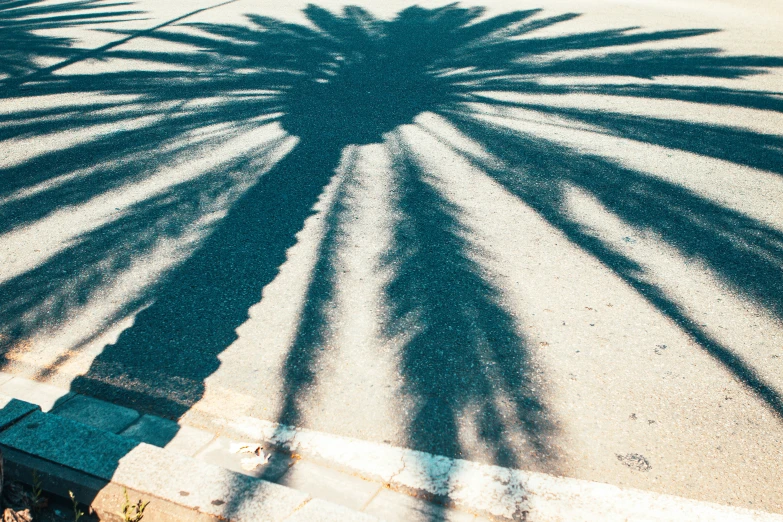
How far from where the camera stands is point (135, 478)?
259 centimetres

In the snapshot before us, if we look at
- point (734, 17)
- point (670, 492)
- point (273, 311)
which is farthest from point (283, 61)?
point (670, 492)

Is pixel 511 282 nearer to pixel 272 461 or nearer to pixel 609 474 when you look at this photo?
pixel 609 474

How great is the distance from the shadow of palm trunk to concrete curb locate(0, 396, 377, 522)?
1.59 ft

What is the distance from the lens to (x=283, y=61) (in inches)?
380

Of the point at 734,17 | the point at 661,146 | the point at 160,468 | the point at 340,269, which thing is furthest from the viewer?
the point at 734,17

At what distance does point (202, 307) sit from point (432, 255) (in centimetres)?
154

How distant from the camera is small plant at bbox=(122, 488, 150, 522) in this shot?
98.9 inches

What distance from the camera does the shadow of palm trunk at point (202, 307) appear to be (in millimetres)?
3420

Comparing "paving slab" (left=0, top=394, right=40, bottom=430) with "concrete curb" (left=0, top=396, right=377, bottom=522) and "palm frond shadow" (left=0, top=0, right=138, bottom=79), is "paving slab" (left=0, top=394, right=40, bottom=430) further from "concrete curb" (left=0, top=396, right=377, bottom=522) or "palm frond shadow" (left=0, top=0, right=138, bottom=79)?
"palm frond shadow" (left=0, top=0, right=138, bottom=79)

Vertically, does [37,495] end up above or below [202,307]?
below

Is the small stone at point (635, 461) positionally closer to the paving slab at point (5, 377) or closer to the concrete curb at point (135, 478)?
the concrete curb at point (135, 478)

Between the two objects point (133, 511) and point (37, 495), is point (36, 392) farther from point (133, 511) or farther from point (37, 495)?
point (133, 511)

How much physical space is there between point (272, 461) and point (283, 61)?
7808mm

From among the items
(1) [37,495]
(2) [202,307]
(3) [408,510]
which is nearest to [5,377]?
(2) [202,307]
